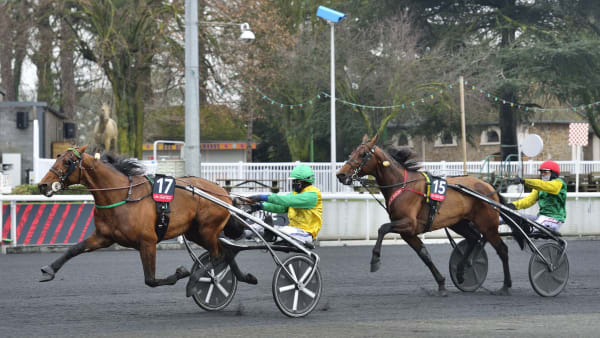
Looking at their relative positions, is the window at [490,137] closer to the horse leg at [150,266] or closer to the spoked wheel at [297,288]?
the spoked wheel at [297,288]

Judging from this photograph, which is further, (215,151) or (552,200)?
(215,151)

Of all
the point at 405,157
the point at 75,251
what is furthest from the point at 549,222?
the point at 75,251

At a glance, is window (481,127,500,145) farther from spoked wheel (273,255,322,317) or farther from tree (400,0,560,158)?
spoked wheel (273,255,322,317)

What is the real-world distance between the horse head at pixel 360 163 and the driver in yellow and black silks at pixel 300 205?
38.4 inches

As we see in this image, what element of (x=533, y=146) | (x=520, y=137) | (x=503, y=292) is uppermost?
(x=520, y=137)

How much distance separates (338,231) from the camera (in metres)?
17.2

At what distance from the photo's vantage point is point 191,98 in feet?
50.4

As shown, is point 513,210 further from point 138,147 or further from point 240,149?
point 240,149

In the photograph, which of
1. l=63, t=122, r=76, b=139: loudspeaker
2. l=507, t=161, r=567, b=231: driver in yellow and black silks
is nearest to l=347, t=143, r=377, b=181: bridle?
l=507, t=161, r=567, b=231: driver in yellow and black silks

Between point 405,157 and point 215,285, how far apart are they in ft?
10.0

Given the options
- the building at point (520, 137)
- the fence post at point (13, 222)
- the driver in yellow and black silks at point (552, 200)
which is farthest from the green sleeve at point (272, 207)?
the building at point (520, 137)

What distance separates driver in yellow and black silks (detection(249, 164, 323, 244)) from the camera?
8.29 metres

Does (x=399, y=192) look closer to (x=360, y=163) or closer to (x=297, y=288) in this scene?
(x=360, y=163)

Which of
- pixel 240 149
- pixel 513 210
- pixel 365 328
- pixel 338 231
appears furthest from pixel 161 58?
pixel 365 328
